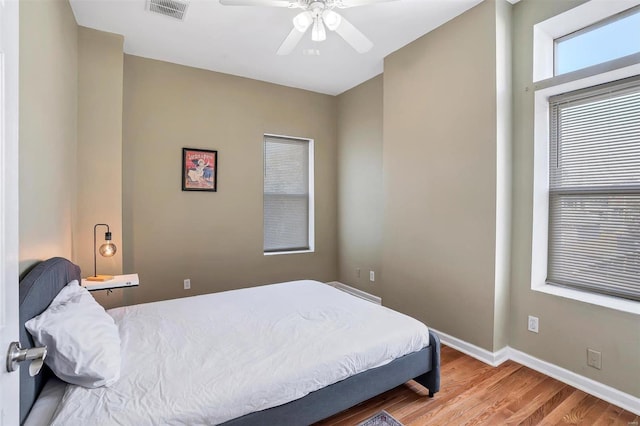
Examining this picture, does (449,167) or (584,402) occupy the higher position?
(449,167)

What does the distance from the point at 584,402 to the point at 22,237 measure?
339cm

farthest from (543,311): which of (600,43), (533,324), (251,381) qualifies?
(251,381)

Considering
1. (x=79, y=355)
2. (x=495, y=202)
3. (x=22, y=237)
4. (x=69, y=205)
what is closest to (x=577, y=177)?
(x=495, y=202)

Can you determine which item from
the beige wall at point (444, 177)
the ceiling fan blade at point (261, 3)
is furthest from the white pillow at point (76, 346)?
the beige wall at point (444, 177)

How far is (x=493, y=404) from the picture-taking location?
201 centimetres

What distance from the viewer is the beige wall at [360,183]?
3.96m

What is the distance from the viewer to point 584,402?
2029mm

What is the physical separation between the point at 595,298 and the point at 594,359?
407 mm

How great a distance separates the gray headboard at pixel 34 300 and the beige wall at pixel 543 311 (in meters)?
3.05

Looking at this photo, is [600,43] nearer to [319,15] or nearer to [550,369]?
[319,15]

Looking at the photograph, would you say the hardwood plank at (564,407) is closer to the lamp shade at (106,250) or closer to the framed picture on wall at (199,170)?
the lamp shade at (106,250)

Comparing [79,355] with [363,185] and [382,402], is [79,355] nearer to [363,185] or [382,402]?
[382,402]

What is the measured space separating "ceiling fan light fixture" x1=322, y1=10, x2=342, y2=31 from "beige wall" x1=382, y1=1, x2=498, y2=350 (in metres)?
1.27

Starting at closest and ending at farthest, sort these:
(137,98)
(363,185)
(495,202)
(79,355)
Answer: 1. (79,355)
2. (495,202)
3. (137,98)
4. (363,185)
